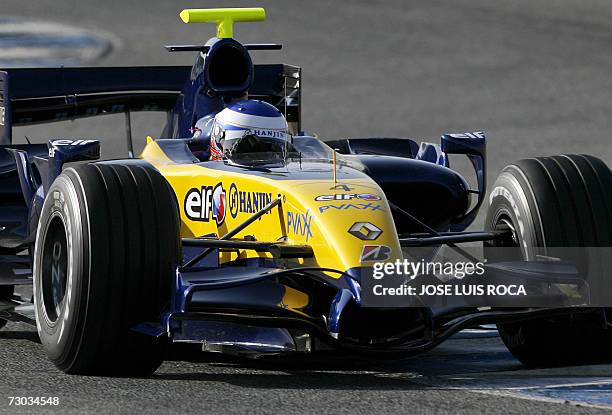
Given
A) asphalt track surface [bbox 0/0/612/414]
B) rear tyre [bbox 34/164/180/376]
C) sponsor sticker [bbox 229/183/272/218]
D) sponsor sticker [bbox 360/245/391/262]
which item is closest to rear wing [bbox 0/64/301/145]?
asphalt track surface [bbox 0/0/612/414]

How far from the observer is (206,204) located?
7602 millimetres

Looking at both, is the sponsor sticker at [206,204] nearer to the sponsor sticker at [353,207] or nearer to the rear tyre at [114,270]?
the rear tyre at [114,270]

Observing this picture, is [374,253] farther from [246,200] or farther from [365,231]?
[246,200]

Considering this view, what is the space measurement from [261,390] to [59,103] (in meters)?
4.44

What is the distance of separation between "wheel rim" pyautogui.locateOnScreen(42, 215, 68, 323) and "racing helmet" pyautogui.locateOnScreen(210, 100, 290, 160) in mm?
1178

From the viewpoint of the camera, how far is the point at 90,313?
254 inches

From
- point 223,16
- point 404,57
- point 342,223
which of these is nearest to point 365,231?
point 342,223

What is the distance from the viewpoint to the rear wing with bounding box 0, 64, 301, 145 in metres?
9.89

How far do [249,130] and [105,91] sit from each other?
8.33 feet

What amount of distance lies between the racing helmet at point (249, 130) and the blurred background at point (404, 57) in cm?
676

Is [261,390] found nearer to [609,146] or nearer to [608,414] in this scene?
[608,414]

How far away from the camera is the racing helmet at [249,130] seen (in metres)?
7.86

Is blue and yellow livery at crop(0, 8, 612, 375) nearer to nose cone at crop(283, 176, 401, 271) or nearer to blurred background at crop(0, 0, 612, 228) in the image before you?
nose cone at crop(283, 176, 401, 271)

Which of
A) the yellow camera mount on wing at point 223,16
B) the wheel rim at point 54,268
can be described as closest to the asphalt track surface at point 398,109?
the wheel rim at point 54,268
